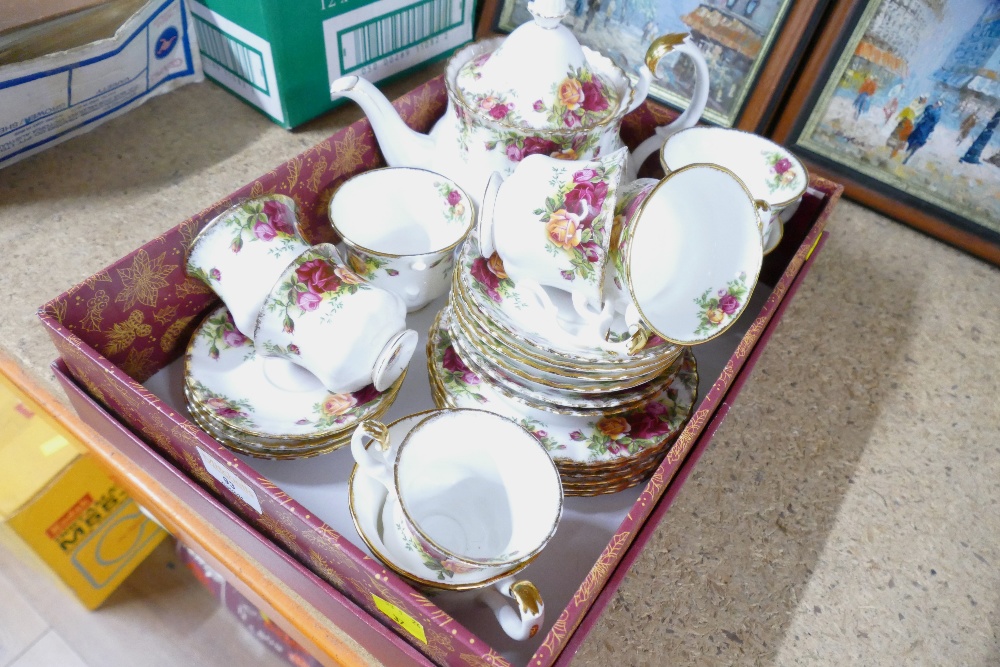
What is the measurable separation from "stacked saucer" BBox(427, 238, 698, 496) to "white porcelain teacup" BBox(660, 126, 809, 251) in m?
0.23

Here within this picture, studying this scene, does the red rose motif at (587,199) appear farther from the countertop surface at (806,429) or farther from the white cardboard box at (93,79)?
the white cardboard box at (93,79)

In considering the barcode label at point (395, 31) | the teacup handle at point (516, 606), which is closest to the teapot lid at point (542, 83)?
the barcode label at point (395, 31)

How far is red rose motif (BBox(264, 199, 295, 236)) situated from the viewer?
61 cm

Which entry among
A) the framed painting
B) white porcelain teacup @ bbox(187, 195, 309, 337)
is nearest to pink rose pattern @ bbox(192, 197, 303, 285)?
white porcelain teacup @ bbox(187, 195, 309, 337)

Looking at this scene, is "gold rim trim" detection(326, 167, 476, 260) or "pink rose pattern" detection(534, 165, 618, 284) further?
"gold rim trim" detection(326, 167, 476, 260)

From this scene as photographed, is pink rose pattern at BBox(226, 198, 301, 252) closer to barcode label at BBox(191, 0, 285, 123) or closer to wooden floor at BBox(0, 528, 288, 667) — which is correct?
barcode label at BBox(191, 0, 285, 123)

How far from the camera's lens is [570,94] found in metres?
0.65

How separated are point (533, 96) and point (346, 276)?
0.25 m

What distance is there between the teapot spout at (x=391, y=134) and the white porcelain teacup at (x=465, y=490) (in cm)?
35

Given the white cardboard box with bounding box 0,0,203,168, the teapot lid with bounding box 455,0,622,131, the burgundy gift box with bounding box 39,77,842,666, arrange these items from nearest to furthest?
the burgundy gift box with bounding box 39,77,842,666
the teapot lid with bounding box 455,0,622,131
the white cardboard box with bounding box 0,0,203,168

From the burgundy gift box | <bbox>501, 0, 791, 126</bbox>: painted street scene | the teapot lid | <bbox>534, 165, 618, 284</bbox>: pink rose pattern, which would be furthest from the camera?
<bbox>501, 0, 791, 126</bbox>: painted street scene

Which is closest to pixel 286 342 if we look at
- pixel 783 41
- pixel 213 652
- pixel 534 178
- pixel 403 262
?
pixel 403 262

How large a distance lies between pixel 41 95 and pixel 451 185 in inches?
19.3

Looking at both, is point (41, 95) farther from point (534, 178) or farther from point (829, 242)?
point (829, 242)
